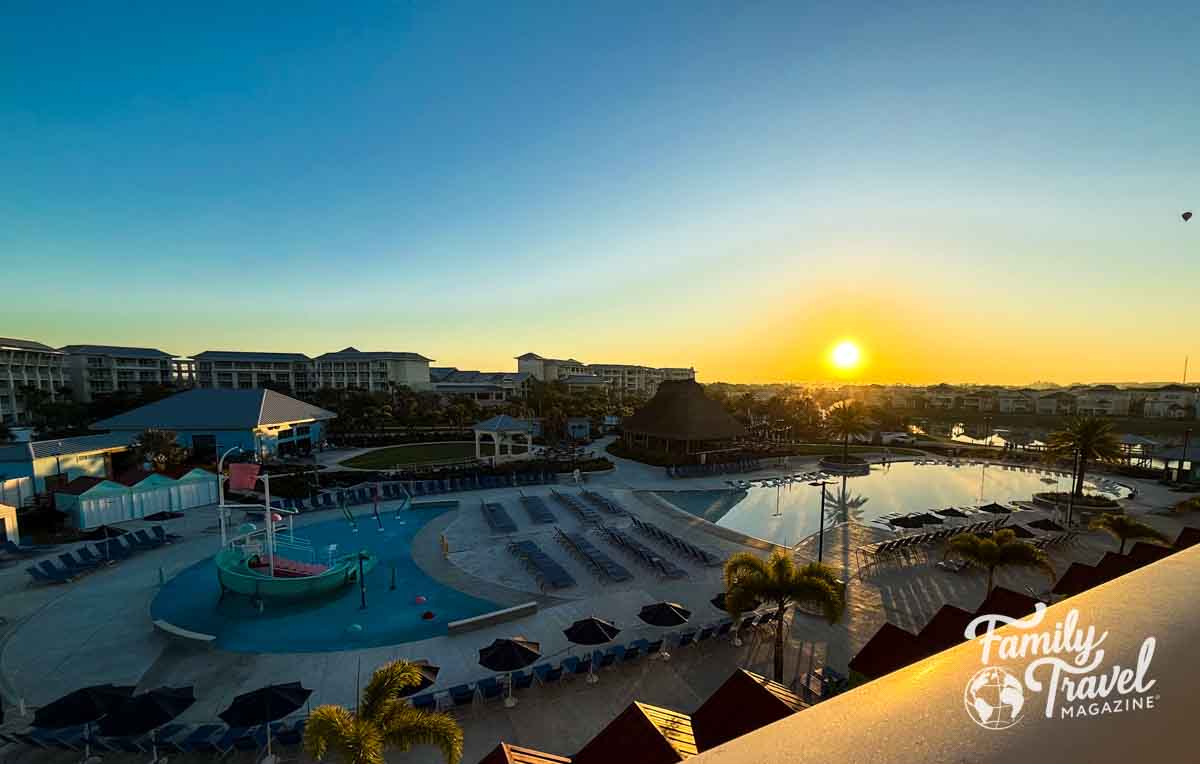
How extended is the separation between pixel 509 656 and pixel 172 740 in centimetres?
652

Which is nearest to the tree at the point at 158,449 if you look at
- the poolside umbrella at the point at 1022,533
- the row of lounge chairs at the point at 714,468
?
the row of lounge chairs at the point at 714,468

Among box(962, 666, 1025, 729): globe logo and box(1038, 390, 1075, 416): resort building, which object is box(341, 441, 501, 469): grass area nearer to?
box(962, 666, 1025, 729): globe logo

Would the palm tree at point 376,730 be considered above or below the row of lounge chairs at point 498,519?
above

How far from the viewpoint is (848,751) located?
4.66 feet

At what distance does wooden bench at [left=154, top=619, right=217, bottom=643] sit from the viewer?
13742 mm

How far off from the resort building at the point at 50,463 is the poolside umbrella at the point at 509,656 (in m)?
29.1

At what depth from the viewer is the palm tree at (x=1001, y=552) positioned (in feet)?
44.6

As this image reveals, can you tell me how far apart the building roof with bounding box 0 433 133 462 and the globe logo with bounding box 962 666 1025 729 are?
3945 centimetres

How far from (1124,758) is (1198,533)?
76.0ft

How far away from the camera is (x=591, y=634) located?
12.2 m

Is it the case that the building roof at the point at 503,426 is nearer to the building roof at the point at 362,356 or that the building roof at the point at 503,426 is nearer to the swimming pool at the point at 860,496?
the swimming pool at the point at 860,496

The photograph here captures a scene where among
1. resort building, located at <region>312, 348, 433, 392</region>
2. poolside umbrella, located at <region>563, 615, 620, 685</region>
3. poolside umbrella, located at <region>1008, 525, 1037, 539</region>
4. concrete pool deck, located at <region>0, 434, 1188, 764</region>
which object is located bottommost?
concrete pool deck, located at <region>0, 434, 1188, 764</region>

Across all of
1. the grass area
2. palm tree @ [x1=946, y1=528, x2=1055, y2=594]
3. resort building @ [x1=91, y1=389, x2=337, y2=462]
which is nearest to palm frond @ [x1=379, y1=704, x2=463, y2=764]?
palm tree @ [x1=946, y1=528, x2=1055, y2=594]

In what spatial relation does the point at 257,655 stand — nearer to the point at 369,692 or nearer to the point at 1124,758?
the point at 369,692
